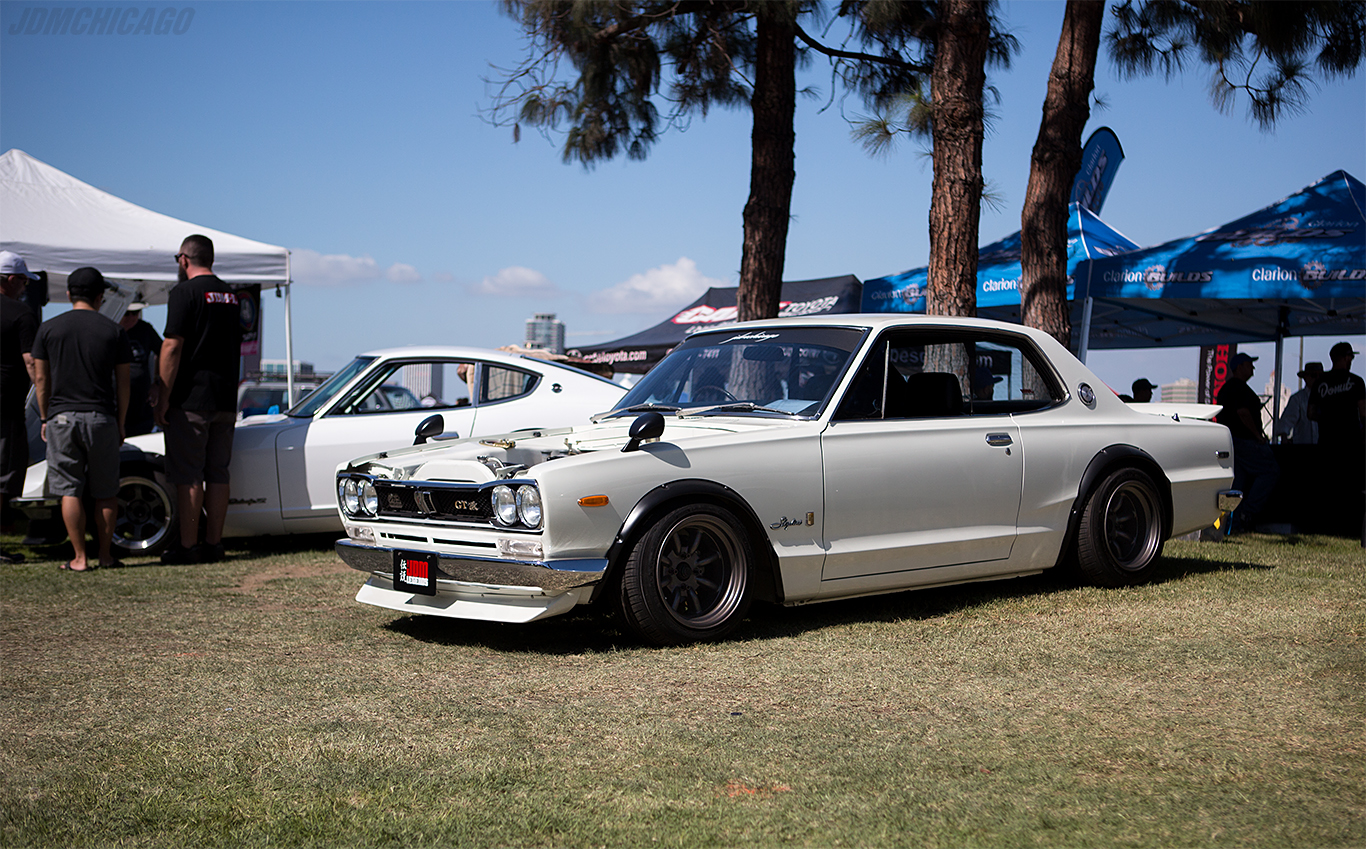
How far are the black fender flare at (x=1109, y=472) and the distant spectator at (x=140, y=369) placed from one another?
21.5 feet

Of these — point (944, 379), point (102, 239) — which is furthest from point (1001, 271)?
point (102, 239)

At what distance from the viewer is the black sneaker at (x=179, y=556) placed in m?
7.41

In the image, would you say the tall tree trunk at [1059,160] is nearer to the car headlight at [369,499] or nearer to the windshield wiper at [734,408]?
the windshield wiper at [734,408]

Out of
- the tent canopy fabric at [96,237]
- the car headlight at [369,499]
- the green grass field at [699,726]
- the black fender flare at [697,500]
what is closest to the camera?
the green grass field at [699,726]

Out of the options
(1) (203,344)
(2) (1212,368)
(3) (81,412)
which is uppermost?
(2) (1212,368)

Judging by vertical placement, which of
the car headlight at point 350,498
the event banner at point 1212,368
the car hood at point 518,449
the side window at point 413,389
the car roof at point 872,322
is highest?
the event banner at point 1212,368

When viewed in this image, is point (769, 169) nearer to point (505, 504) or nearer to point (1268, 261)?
point (1268, 261)

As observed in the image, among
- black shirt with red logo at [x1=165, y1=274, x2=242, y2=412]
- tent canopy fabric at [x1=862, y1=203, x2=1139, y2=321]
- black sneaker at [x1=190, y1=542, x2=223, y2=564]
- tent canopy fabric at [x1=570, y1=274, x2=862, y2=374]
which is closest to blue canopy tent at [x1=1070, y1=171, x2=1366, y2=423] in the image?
tent canopy fabric at [x1=862, y1=203, x2=1139, y2=321]

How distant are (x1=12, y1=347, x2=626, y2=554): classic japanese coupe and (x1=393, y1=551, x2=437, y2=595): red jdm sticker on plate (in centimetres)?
273

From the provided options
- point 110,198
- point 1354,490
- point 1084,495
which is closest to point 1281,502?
point 1354,490

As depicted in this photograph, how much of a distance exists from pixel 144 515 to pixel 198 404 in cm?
105

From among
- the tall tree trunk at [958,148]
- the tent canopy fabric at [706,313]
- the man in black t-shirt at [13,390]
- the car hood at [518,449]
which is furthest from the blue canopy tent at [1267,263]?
the man in black t-shirt at [13,390]

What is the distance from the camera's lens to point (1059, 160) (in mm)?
9547

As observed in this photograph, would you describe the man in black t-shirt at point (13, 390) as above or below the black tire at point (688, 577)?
above
